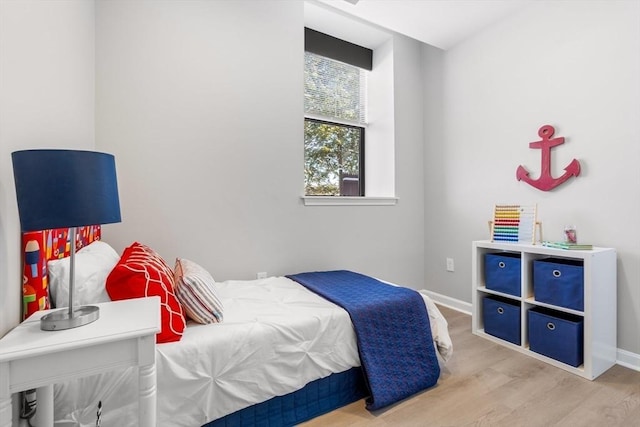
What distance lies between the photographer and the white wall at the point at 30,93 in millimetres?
999

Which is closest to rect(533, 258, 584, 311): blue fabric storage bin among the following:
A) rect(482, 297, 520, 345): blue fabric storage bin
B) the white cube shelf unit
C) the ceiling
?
the white cube shelf unit

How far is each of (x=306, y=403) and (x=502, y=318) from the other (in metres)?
1.62

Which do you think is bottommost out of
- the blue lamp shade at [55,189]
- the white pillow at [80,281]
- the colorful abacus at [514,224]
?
the white pillow at [80,281]

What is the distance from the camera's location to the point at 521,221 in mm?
2414

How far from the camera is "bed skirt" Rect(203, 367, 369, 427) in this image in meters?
1.39

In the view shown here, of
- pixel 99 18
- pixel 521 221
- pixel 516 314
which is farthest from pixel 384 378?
pixel 99 18

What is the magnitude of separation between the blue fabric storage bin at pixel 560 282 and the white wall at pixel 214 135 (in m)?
1.41

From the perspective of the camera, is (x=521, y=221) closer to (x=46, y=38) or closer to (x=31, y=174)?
(x=31, y=174)

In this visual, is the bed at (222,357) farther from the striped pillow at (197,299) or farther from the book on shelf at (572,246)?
the book on shelf at (572,246)

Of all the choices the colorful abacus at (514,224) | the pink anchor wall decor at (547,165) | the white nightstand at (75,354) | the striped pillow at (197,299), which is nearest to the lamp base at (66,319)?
the white nightstand at (75,354)

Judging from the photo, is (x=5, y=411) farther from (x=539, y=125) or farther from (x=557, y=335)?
(x=539, y=125)

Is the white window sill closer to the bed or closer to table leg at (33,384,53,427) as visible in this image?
the bed

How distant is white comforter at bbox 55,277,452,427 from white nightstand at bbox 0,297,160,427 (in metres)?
0.17

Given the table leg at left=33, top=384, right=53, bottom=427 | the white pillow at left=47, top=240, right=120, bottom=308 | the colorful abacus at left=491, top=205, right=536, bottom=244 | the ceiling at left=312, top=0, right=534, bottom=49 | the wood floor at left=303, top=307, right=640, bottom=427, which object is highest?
the ceiling at left=312, top=0, right=534, bottom=49
